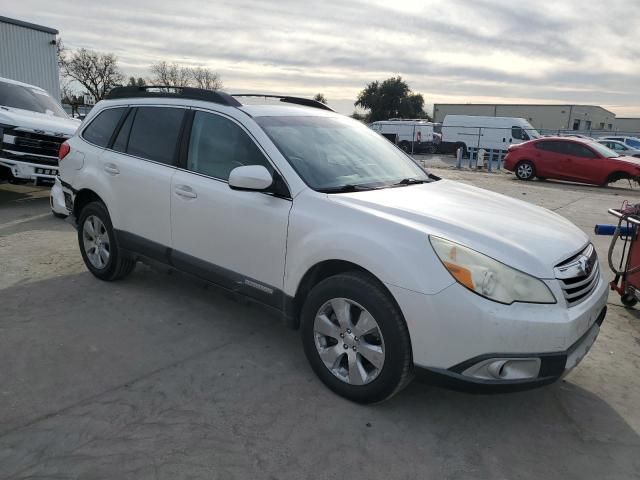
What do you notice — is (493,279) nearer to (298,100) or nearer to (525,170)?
(298,100)

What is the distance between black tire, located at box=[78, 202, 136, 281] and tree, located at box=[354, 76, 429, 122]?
64491 mm

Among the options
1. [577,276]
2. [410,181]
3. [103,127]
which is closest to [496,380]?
[577,276]

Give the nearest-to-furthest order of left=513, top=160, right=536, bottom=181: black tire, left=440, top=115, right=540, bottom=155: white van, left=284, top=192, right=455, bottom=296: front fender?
1. left=284, top=192, right=455, bottom=296: front fender
2. left=513, top=160, right=536, bottom=181: black tire
3. left=440, top=115, right=540, bottom=155: white van

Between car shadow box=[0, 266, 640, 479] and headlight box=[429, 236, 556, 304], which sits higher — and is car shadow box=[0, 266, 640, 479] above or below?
below

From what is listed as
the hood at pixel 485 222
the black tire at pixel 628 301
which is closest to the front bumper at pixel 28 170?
the hood at pixel 485 222

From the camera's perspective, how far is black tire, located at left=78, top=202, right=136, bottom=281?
469 cm

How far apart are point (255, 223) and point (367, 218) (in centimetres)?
86

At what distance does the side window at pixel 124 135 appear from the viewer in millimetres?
4582

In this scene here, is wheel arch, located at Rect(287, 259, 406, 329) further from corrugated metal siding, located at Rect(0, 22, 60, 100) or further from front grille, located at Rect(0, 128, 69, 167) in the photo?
corrugated metal siding, located at Rect(0, 22, 60, 100)

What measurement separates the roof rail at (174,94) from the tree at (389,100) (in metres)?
64.3

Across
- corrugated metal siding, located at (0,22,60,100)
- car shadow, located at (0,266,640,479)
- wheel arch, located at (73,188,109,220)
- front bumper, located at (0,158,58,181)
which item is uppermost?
corrugated metal siding, located at (0,22,60,100)

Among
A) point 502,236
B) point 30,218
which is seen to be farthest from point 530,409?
point 30,218

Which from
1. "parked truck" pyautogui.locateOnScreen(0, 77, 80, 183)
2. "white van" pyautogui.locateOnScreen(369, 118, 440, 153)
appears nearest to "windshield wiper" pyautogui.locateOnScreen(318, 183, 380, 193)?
→ "parked truck" pyautogui.locateOnScreen(0, 77, 80, 183)

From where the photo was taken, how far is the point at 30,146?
8281 millimetres
